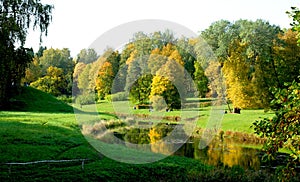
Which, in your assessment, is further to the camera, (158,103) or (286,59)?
(158,103)

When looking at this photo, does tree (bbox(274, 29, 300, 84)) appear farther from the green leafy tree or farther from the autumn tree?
the green leafy tree

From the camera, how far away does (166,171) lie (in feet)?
63.5

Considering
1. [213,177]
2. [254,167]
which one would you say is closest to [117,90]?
[254,167]

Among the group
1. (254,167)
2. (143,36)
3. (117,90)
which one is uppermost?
(143,36)

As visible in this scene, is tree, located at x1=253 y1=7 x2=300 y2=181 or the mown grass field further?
the mown grass field

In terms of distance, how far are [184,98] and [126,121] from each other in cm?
1042

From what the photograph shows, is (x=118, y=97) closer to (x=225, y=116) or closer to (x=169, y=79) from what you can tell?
A: (x=169, y=79)

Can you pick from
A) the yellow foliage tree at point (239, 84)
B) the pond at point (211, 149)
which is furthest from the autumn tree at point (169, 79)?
the pond at point (211, 149)

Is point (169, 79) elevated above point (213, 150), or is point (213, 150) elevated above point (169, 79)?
point (169, 79)

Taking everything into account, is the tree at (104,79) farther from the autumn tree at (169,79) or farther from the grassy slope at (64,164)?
the grassy slope at (64,164)

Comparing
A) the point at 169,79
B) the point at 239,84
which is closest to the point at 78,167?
the point at 169,79

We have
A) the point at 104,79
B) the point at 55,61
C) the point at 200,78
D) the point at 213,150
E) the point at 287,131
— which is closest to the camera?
the point at 287,131

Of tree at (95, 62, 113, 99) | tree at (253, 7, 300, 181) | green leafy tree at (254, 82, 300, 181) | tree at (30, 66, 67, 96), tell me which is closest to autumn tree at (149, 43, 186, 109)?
tree at (95, 62, 113, 99)

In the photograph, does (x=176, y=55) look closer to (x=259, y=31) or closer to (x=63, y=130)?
(x=259, y=31)
